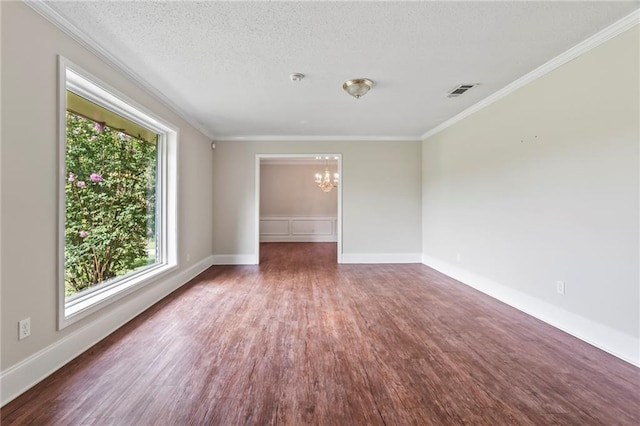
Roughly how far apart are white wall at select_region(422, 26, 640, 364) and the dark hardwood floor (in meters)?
0.28

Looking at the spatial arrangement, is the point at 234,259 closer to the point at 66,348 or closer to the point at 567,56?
the point at 66,348

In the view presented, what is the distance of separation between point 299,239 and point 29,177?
7.65 metres

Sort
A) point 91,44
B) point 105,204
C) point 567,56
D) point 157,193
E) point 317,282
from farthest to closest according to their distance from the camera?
point 317,282 < point 157,193 < point 105,204 < point 567,56 < point 91,44

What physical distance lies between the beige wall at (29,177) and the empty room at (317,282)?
0.01m

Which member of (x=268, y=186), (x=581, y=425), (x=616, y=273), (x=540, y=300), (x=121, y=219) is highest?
(x=268, y=186)

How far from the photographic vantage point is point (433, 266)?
5.27m

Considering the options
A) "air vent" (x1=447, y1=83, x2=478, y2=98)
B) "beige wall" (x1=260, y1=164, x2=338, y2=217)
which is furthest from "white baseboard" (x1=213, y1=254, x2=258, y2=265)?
"air vent" (x1=447, y1=83, x2=478, y2=98)

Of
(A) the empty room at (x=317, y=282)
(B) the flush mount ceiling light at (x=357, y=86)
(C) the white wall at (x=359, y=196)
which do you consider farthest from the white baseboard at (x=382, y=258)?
(B) the flush mount ceiling light at (x=357, y=86)

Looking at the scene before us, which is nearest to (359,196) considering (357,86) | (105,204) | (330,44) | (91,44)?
(357,86)

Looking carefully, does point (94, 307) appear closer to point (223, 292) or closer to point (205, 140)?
point (223, 292)

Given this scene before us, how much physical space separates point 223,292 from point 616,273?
392 centimetres

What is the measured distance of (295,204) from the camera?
368 inches

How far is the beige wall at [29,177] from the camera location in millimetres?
1705

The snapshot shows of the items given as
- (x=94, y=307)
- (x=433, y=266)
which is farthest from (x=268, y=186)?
(x=94, y=307)
